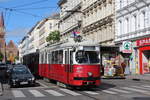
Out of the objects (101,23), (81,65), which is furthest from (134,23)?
(81,65)

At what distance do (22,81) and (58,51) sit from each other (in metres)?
3.28

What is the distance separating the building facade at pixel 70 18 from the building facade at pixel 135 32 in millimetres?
16900

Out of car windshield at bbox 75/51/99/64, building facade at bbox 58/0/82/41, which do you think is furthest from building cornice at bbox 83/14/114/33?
car windshield at bbox 75/51/99/64

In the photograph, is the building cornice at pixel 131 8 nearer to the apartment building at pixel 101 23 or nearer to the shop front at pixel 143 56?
the apartment building at pixel 101 23

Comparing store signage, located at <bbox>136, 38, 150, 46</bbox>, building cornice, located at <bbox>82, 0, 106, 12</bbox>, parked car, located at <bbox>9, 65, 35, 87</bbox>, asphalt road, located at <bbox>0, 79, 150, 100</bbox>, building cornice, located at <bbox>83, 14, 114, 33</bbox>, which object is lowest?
asphalt road, located at <bbox>0, 79, 150, 100</bbox>


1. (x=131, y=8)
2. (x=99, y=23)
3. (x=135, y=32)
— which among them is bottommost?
(x=135, y=32)

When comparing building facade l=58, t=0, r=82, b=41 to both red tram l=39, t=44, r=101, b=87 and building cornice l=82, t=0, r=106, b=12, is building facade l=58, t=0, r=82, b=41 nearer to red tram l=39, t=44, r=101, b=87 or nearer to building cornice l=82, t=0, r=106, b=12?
building cornice l=82, t=0, r=106, b=12

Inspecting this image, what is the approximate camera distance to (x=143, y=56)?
127 ft

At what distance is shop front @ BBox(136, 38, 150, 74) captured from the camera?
37.6m

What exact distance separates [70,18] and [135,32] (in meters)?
34.3

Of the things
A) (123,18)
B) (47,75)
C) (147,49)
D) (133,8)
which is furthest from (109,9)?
(47,75)

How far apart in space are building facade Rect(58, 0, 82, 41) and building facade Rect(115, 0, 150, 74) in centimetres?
1690

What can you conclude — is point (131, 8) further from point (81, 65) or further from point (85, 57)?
point (81, 65)

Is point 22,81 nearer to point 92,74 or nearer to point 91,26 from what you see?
point 92,74
